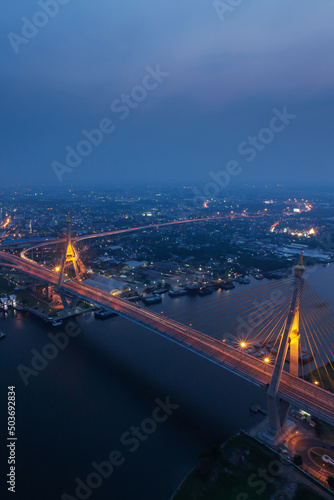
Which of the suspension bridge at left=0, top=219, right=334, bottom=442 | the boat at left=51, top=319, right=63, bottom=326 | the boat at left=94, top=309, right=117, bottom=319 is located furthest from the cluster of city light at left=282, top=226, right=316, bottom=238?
the boat at left=51, top=319, right=63, bottom=326

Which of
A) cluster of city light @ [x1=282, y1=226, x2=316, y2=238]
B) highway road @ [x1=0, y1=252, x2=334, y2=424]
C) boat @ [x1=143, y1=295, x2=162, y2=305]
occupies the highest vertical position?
highway road @ [x1=0, y1=252, x2=334, y2=424]

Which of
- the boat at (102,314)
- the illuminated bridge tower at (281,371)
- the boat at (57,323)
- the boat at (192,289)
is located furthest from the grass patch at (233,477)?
the boat at (192,289)

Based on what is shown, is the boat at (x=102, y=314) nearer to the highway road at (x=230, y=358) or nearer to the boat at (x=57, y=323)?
the highway road at (x=230, y=358)

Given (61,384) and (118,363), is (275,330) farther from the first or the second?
(61,384)

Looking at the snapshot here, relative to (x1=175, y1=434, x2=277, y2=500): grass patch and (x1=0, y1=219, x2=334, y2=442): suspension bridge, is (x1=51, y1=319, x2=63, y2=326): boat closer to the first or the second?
(x1=0, y1=219, x2=334, y2=442): suspension bridge

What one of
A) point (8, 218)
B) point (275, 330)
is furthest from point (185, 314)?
point (8, 218)

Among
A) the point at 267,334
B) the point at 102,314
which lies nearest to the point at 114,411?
the point at 102,314
